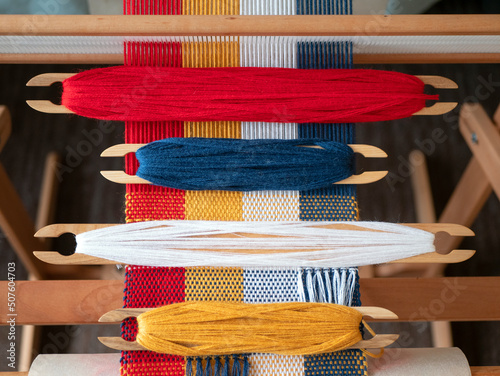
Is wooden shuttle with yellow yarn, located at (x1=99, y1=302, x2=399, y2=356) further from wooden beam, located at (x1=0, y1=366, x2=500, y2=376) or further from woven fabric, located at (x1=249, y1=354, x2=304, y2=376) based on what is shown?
wooden beam, located at (x1=0, y1=366, x2=500, y2=376)

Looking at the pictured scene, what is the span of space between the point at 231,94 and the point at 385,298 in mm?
760

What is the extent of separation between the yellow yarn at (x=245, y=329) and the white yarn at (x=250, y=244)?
107mm

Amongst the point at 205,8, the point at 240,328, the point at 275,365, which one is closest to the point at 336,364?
the point at 275,365

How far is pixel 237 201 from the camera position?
47.4 inches

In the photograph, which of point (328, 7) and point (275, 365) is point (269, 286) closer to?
point (275, 365)

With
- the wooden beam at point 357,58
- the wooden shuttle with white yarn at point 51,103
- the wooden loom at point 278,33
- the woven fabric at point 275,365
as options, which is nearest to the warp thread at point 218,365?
the woven fabric at point 275,365

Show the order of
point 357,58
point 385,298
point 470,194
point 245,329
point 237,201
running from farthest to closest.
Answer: point 470,194, point 385,298, point 357,58, point 237,201, point 245,329

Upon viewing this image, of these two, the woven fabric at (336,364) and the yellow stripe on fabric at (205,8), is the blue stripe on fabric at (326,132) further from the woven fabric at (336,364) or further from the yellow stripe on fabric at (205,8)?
the woven fabric at (336,364)

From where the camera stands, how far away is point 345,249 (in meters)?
1.17

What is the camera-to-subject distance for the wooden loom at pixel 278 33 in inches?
43.4

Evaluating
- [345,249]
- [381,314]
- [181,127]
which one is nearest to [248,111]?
[181,127]

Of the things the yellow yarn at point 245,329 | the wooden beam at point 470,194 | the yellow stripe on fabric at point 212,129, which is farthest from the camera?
the wooden beam at point 470,194

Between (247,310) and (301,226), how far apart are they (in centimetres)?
24

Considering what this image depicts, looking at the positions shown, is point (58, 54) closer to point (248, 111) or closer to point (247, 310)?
point (248, 111)
